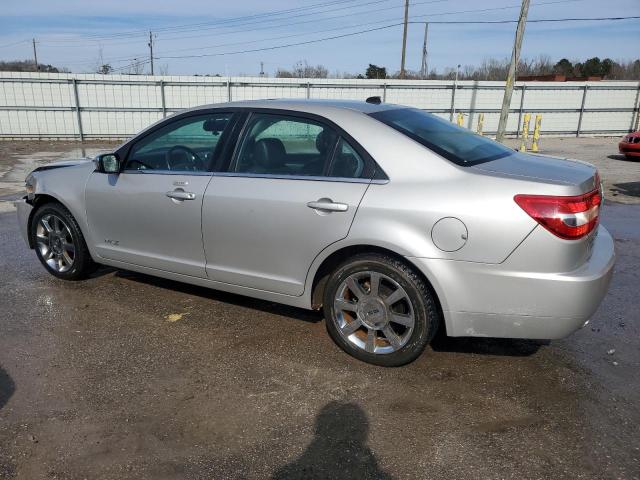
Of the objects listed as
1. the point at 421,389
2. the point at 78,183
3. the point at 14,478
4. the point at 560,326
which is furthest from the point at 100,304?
the point at 560,326

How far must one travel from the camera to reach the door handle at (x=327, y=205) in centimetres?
325

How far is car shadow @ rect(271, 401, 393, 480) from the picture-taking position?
2.43m

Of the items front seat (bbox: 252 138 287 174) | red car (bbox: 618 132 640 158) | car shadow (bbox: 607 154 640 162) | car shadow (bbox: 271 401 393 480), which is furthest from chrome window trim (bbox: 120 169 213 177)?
car shadow (bbox: 607 154 640 162)

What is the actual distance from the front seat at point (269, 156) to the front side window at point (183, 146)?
331 mm

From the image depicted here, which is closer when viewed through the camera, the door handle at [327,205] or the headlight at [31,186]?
the door handle at [327,205]

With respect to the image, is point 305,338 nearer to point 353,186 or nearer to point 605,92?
point 353,186

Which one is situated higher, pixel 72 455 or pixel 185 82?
pixel 185 82

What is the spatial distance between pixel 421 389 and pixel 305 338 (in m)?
0.99

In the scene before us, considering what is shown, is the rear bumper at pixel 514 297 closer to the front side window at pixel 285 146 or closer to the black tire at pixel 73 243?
the front side window at pixel 285 146

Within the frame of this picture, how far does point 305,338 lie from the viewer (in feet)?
A: 12.6

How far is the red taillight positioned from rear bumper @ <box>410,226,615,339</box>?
0.23m

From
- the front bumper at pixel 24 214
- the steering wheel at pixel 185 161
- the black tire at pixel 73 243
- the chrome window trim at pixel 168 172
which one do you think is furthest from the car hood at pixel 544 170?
the front bumper at pixel 24 214

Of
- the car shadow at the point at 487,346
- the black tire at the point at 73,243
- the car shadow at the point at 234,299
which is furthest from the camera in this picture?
the black tire at the point at 73,243

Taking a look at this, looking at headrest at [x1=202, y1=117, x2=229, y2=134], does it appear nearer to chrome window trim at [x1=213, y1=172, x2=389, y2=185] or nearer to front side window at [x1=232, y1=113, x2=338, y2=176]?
front side window at [x1=232, y1=113, x2=338, y2=176]
